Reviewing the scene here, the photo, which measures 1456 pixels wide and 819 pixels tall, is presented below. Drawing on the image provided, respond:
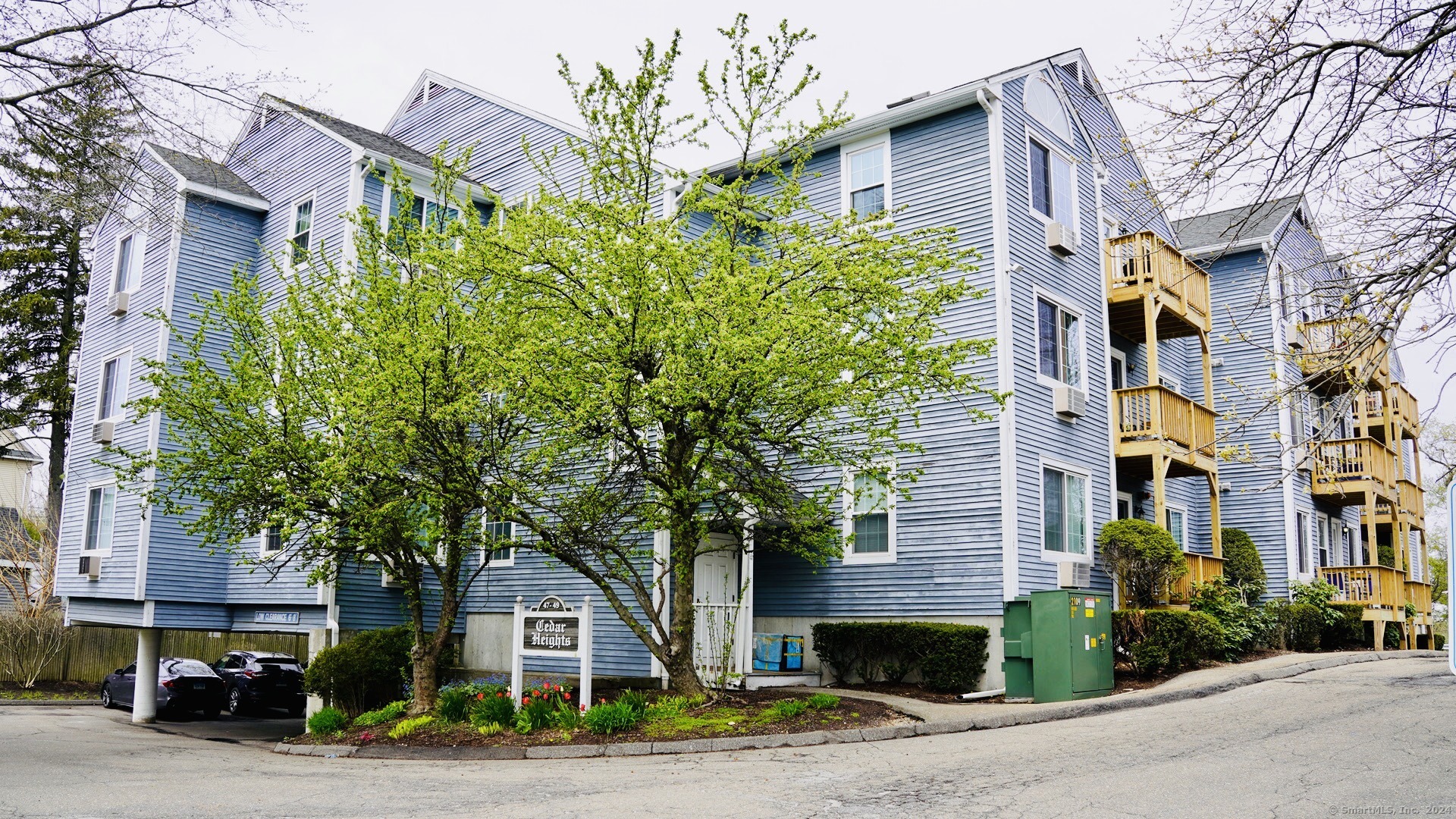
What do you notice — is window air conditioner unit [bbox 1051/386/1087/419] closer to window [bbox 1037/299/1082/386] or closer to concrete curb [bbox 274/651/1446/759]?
window [bbox 1037/299/1082/386]

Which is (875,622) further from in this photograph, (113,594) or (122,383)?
(122,383)

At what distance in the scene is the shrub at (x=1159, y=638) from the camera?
1689 centimetres

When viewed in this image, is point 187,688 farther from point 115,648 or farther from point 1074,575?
point 1074,575

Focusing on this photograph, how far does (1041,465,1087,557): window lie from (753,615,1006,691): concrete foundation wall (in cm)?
195

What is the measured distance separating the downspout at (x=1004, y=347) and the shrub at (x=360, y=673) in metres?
9.70

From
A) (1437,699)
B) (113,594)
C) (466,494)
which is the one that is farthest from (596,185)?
(113,594)

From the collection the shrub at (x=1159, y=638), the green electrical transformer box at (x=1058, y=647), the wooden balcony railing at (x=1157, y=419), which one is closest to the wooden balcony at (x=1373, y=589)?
the wooden balcony railing at (x=1157, y=419)

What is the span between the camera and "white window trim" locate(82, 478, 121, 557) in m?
22.5

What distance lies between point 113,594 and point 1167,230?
24.8m

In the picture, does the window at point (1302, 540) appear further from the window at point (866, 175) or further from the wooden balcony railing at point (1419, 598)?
the window at point (866, 175)

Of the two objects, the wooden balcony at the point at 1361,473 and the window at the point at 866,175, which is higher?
the window at the point at 866,175

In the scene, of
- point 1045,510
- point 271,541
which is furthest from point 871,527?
point 271,541

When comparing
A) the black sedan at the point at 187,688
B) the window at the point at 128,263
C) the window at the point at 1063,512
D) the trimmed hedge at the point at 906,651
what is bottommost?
the black sedan at the point at 187,688

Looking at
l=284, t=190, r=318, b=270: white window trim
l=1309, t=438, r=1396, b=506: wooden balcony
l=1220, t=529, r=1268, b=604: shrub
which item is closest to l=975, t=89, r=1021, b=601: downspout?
l=1220, t=529, r=1268, b=604: shrub
